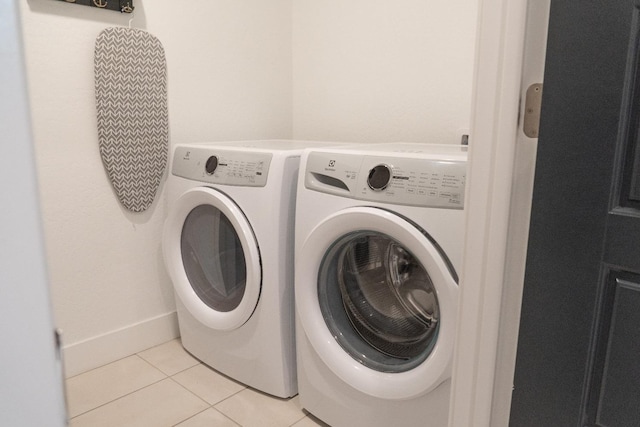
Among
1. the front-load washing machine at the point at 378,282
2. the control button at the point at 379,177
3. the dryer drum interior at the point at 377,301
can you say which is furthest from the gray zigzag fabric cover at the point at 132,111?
the control button at the point at 379,177

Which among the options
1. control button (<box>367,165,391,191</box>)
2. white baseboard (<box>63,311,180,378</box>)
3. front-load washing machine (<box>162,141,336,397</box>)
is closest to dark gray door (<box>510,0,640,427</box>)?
control button (<box>367,165,391,191</box>)

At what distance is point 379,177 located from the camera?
1.19 meters

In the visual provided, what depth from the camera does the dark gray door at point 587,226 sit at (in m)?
0.64

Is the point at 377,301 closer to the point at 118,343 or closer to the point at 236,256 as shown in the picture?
the point at 236,256

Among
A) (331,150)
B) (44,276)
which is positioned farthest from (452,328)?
(44,276)

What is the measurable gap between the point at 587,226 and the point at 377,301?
0.75 metres

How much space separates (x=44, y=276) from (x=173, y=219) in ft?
4.57

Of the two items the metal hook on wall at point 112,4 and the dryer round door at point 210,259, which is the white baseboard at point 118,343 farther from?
the metal hook on wall at point 112,4

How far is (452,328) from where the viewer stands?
105 centimetres

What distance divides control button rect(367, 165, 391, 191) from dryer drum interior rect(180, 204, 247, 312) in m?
0.59

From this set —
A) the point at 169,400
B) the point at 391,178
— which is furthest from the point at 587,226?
the point at 169,400

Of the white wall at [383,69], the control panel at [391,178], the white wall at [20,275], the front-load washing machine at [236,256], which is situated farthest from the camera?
the white wall at [383,69]

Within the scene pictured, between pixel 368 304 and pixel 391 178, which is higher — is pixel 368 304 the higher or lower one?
the lower one

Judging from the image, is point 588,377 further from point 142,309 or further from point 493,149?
point 142,309
